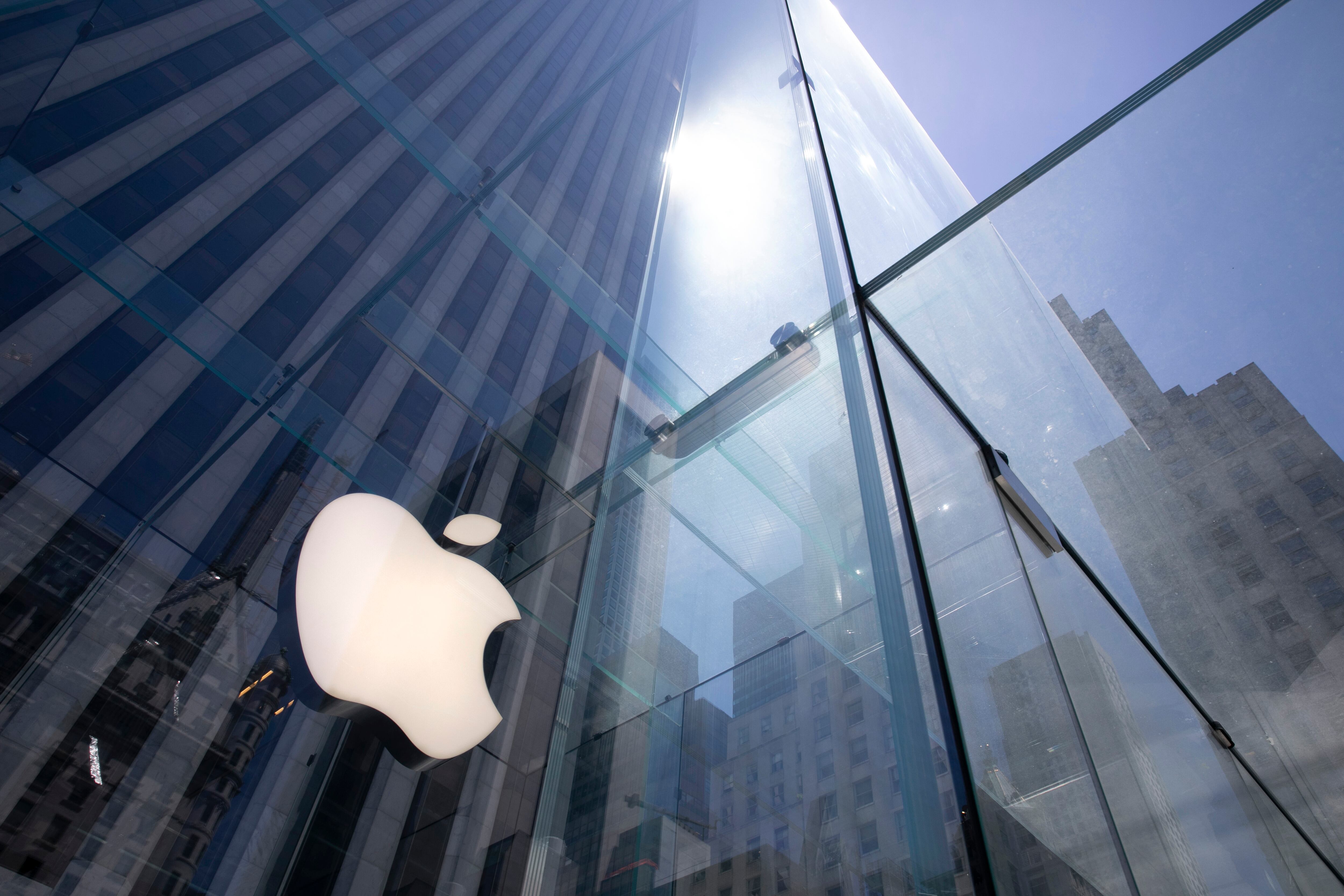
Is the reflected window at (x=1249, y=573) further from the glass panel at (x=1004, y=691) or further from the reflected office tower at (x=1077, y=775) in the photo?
the glass panel at (x=1004, y=691)

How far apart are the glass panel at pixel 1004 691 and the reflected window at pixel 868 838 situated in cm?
12

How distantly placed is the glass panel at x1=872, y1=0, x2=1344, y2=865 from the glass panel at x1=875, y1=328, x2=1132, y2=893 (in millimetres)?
428

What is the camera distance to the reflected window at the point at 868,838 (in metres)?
0.75


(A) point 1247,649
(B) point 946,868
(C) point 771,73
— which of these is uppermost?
(C) point 771,73

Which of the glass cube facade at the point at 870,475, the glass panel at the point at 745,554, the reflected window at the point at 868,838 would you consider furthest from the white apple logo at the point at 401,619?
the reflected window at the point at 868,838

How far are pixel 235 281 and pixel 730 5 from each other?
14588 millimetres

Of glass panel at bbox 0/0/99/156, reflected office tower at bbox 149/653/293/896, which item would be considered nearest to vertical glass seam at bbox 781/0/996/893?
glass panel at bbox 0/0/99/156

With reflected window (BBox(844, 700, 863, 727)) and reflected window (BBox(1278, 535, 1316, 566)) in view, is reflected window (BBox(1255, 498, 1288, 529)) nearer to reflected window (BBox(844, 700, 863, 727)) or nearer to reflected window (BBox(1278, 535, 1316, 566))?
reflected window (BBox(1278, 535, 1316, 566))

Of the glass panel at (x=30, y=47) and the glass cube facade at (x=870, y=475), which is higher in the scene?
the glass panel at (x=30, y=47)

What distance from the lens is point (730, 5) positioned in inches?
130

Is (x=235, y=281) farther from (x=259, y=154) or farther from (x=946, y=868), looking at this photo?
(x=946, y=868)

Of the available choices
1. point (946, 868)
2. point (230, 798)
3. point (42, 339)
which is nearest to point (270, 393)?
point (946, 868)

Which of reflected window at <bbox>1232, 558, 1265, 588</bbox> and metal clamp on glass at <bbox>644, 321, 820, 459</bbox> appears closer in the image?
metal clamp on glass at <bbox>644, 321, 820, 459</bbox>

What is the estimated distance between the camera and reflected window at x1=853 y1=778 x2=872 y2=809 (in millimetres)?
787
